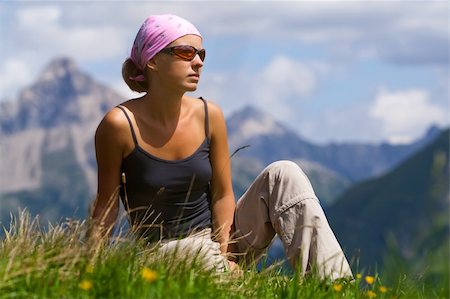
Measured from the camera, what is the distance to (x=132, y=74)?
693cm

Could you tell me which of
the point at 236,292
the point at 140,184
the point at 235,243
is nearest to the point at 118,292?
the point at 236,292

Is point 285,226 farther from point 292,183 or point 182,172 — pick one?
point 182,172

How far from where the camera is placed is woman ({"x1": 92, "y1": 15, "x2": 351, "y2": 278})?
6330mm

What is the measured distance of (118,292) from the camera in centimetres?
434

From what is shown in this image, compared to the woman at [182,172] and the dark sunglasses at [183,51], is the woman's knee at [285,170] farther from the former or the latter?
the dark sunglasses at [183,51]

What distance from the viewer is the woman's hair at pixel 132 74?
271 inches

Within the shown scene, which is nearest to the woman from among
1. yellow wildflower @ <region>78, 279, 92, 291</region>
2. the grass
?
the grass

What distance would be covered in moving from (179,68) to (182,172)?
0.84 metres

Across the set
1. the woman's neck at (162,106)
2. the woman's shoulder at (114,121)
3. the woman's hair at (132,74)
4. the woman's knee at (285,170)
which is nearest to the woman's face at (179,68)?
the woman's neck at (162,106)

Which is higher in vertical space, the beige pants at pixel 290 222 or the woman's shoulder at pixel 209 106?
the woman's shoulder at pixel 209 106

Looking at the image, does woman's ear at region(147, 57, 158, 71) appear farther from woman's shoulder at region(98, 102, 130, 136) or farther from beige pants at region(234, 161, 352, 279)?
beige pants at region(234, 161, 352, 279)

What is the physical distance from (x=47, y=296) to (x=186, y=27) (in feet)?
9.94

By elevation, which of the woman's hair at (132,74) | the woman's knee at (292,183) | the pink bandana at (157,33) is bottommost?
the woman's knee at (292,183)

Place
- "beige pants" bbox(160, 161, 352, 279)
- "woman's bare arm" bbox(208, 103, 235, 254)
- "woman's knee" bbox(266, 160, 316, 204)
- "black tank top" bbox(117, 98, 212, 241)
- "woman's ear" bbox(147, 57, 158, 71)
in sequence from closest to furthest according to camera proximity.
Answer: "beige pants" bbox(160, 161, 352, 279) → "woman's knee" bbox(266, 160, 316, 204) → "black tank top" bbox(117, 98, 212, 241) → "woman's ear" bbox(147, 57, 158, 71) → "woman's bare arm" bbox(208, 103, 235, 254)
